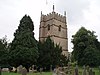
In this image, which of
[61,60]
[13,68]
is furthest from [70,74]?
[61,60]

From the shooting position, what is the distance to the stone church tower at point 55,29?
64125mm

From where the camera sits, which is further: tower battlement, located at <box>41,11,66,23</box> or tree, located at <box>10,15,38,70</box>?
tower battlement, located at <box>41,11,66,23</box>

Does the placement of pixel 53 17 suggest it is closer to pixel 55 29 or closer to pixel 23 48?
pixel 55 29

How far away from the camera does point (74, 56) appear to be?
5512cm

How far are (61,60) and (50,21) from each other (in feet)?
55.7

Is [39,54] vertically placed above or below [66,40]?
below

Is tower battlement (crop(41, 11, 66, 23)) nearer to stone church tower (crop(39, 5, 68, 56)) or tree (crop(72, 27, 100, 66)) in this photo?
stone church tower (crop(39, 5, 68, 56))

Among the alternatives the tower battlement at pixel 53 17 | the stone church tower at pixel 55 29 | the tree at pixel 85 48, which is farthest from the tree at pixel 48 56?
the tower battlement at pixel 53 17

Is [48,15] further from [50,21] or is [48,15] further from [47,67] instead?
[47,67]

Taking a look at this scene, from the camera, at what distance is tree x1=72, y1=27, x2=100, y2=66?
51.1m

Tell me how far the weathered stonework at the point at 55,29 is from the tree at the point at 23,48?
16837mm

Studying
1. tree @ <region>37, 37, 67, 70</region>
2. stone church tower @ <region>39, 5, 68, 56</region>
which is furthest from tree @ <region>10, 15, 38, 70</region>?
stone church tower @ <region>39, 5, 68, 56</region>

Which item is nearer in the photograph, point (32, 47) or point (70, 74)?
point (70, 74)

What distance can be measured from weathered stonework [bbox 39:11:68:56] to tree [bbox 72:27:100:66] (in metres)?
7.22
